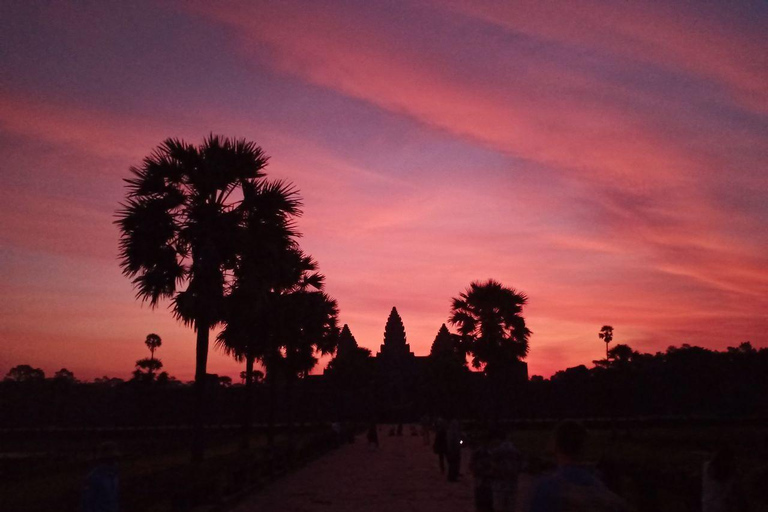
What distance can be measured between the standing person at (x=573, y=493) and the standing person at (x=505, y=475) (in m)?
7.43

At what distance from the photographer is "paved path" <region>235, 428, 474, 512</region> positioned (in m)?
15.7

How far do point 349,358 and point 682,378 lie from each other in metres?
35.3

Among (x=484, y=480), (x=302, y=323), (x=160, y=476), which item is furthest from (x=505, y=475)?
(x=302, y=323)

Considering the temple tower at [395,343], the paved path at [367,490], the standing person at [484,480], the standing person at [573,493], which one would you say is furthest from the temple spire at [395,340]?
the standing person at [573,493]

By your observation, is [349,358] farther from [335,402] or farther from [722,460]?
[722,460]

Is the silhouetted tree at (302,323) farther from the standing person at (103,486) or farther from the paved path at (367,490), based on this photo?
the standing person at (103,486)

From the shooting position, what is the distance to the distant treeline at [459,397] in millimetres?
67312

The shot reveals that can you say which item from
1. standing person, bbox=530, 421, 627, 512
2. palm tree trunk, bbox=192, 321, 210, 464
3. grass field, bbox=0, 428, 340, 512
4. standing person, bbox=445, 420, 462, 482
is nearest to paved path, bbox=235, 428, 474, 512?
standing person, bbox=445, 420, 462, 482

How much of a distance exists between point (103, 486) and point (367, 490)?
11.8 metres

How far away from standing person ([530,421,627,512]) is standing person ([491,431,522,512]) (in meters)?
7.43

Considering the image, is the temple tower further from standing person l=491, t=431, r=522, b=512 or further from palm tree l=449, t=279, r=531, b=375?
standing person l=491, t=431, r=522, b=512

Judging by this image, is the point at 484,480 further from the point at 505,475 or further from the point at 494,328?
the point at 494,328

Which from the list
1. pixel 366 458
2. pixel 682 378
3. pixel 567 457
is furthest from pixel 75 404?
pixel 567 457

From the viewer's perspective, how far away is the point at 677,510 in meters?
11.8
